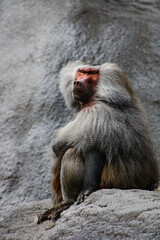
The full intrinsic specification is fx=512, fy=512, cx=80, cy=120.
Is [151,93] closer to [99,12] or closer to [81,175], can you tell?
[99,12]

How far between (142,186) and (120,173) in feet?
1.27

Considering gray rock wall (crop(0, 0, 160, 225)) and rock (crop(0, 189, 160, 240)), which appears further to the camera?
gray rock wall (crop(0, 0, 160, 225))

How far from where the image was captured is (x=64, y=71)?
6.76 meters

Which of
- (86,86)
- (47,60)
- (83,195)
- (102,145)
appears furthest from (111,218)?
(47,60)

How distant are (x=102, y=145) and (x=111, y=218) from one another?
1090 mm

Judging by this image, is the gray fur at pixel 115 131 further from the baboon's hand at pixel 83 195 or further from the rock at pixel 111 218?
the rock at pixel 111 218

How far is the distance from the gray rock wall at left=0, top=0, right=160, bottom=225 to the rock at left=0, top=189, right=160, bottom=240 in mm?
2531

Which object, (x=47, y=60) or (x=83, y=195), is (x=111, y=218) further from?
(x=47, y=60)

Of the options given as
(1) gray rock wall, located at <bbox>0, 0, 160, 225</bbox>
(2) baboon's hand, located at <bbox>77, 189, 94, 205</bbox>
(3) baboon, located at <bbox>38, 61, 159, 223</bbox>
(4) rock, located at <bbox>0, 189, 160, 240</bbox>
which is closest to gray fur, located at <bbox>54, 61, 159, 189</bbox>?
(3) baboon, located at <bbox>38, 61, 159, 223</bbox>

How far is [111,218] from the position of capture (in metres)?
4.85

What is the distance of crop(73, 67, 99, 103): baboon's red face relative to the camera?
6.21 m

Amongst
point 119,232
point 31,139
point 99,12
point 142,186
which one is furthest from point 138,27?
point 119,232

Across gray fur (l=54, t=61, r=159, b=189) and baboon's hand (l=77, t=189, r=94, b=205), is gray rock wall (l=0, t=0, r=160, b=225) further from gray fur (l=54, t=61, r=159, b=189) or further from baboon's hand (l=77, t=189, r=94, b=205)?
baboon's hand (l=77, t=189, r=94, b=205)

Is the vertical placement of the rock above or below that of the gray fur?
below
